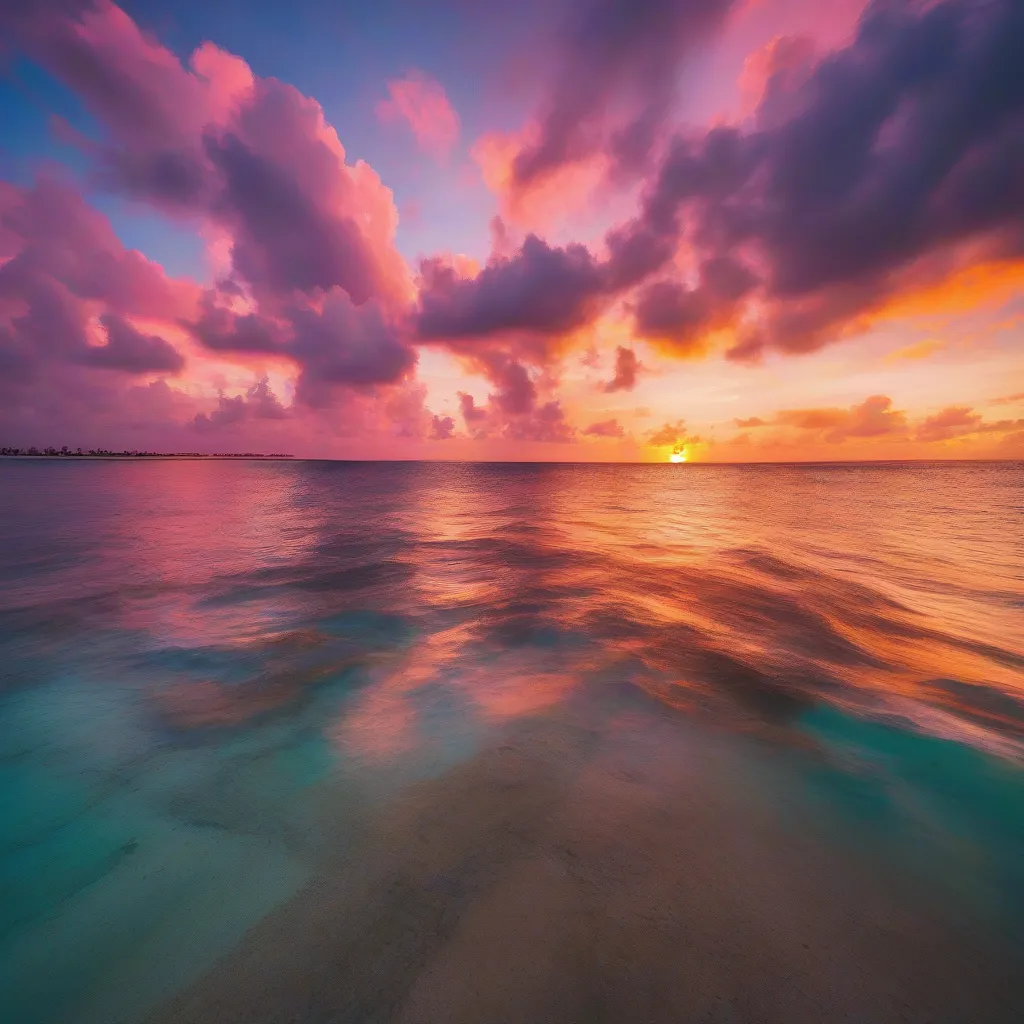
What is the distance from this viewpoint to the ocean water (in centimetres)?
301

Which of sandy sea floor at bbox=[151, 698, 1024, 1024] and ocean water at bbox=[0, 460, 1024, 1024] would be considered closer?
sandy sea floor at bbox=[151, 698, 1024, 1024]

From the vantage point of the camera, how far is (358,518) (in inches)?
1188

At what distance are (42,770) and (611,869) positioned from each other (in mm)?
6407

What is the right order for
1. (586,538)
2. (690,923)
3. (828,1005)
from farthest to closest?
(586,538), (690,923), (828,1005)

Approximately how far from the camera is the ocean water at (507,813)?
9.89ft

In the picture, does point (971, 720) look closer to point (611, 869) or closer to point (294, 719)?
point (611, 869)

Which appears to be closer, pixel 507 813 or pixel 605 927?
pixel 605 927

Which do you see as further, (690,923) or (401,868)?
(401,868)

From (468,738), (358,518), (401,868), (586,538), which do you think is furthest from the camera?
(358,518)

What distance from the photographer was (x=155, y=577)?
13805mm

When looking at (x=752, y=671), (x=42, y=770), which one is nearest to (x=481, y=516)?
(x=752, y=671)

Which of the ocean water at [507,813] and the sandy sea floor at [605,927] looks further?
the ocean water at [507,813]

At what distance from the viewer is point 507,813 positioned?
4.40m

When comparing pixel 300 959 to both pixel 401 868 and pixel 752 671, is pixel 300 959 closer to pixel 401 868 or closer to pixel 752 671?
pixel 401 868
